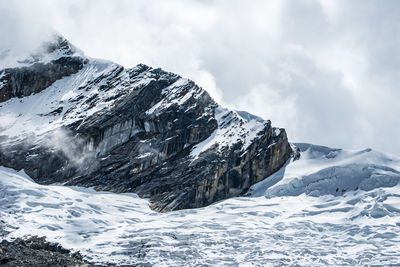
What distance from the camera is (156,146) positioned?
286 feet

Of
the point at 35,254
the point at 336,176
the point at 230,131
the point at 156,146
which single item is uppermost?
the point at 230,131

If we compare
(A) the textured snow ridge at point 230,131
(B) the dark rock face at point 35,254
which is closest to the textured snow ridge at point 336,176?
(A) the textured snow ridge at point 230,131

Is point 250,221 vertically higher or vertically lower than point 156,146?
lower

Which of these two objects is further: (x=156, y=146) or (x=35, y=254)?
(x=156, y=146)

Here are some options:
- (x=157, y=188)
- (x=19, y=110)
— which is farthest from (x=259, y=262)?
(x=19, y=110)

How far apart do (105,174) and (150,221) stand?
15.7m

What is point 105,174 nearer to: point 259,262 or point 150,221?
point 150,221

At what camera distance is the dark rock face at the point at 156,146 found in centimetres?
8262

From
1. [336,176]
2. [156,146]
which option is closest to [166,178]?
[156,146]

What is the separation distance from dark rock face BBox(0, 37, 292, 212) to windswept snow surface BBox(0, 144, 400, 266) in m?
2.69

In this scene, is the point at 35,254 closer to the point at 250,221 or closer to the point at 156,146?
the point at 250,221

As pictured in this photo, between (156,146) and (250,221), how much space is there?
69.4ft

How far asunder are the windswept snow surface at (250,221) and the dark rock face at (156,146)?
269 cm

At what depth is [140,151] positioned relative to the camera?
86562 mm
